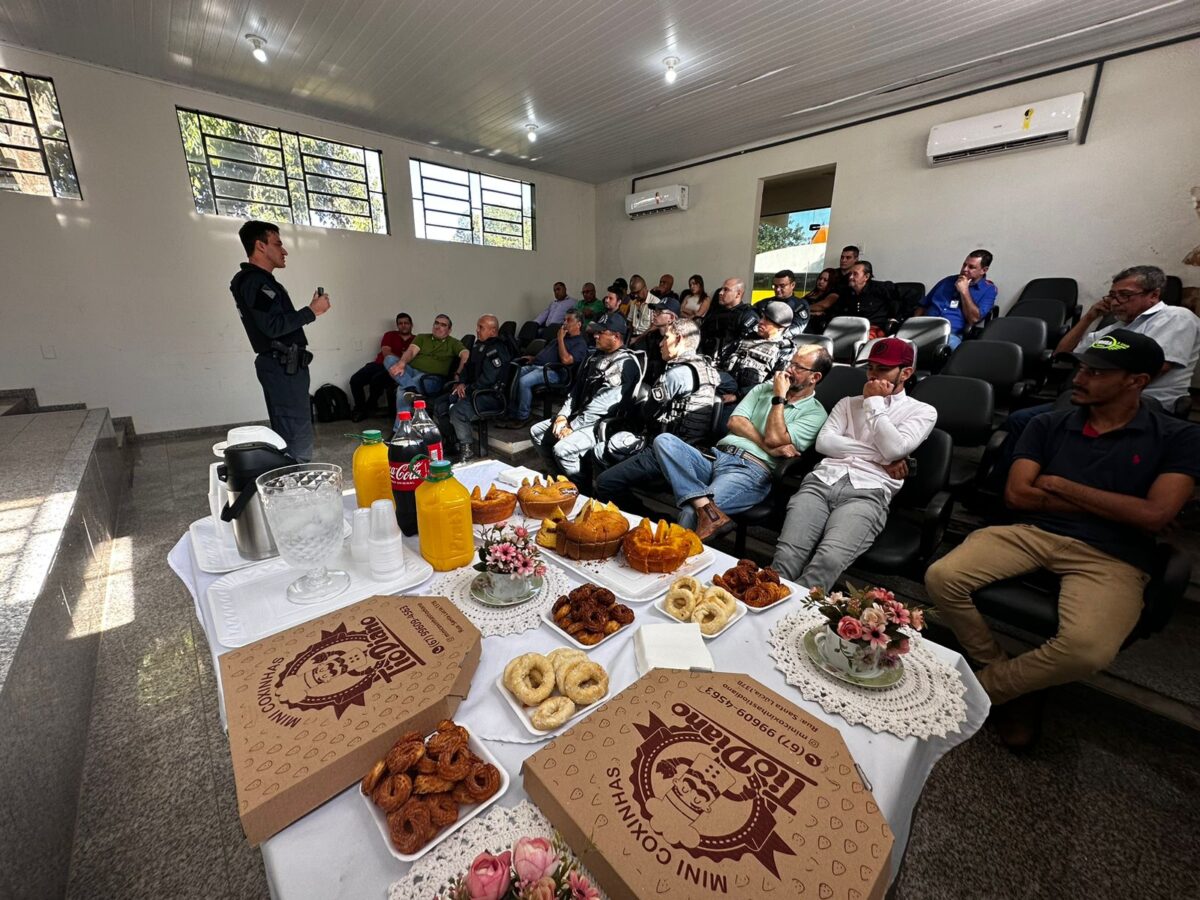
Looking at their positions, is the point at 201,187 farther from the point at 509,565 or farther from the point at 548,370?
the point at 509,565

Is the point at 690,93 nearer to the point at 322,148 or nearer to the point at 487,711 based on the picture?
the point at 322,148

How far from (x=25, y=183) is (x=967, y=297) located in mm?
7446

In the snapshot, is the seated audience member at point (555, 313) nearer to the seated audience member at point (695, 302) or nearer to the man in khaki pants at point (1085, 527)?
the seated audience member at point (695, 302)

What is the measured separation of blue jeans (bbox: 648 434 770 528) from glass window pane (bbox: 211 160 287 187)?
Answer: 5.11 meters

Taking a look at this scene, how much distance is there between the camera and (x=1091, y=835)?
117 cm

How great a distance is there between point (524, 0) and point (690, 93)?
1825mm

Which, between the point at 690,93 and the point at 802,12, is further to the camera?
the point at 690,93

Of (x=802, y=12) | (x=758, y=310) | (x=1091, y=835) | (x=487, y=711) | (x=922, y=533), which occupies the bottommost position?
(x=1091, y=835)

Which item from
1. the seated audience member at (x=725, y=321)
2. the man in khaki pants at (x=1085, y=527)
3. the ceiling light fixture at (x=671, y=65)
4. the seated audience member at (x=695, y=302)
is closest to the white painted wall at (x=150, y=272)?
the ceiling light fixture at (x=671, y=65)

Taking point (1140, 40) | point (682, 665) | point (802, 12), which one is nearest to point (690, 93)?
point (802, 12)

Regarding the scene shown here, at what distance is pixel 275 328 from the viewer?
2654 millimetres

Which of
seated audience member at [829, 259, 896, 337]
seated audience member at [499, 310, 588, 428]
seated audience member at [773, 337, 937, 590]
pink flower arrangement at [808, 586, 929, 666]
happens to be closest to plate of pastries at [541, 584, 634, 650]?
pink flower arrangement at [808, 586, 929, 666]

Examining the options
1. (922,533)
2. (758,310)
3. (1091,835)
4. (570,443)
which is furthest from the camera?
(758,310)

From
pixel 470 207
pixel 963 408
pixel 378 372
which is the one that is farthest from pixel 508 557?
pixel 470 207
